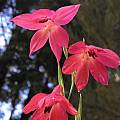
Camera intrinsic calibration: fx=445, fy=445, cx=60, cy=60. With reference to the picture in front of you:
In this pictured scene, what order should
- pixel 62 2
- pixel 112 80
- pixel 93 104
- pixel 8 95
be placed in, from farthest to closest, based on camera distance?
pixel 8 95 < pixel 62 2 < pixel 93 104 < pixel 112 80

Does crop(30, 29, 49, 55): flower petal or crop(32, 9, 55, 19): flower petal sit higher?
crop(32, 9, 55, 19): flower petal

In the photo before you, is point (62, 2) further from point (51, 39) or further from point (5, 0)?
point (51, 39)

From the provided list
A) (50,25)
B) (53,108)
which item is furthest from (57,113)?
(50,25)

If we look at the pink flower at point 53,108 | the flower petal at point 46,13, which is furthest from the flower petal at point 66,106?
the flower petal at point 46,13

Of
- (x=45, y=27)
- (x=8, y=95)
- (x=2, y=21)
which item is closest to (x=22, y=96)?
(x=8, y=95)

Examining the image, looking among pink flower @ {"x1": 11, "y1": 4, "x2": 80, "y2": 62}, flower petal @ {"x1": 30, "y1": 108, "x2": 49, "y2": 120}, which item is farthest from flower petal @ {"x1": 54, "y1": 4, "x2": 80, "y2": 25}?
flower petal @ {"x1": 30, "y1": 108, "x2": 49, "y2": 120}

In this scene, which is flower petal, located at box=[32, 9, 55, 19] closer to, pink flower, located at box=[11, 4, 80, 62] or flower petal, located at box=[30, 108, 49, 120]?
pink flower, located at box=[11, 4, 80, 62]
